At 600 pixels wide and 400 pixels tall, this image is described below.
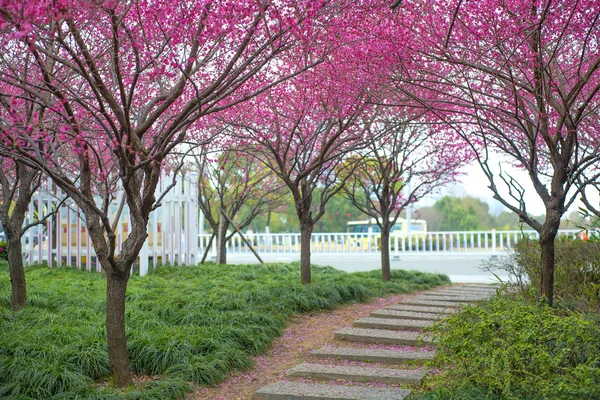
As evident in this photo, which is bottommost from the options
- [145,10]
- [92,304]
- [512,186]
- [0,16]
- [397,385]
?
[397,385]

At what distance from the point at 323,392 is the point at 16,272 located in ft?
12.1

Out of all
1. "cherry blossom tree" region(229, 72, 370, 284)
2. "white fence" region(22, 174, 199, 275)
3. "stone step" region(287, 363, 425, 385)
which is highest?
"cherry blossom tree" region(229, 72, 370, 284)

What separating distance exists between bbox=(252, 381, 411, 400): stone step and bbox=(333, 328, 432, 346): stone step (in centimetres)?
146

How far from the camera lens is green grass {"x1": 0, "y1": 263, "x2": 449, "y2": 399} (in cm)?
419

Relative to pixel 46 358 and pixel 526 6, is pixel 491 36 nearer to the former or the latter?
pixel 526 6

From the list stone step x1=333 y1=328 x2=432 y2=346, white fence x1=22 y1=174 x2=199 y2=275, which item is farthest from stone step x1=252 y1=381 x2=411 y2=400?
white fence x1=22 y1=174 x2=199 y2=275

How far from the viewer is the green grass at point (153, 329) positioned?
4.19 metres

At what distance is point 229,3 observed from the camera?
4273 mm

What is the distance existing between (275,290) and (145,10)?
4.36 metres

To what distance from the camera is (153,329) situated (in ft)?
18.0

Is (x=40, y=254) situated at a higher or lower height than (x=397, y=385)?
higher

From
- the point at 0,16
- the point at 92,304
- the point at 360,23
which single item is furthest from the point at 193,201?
the point at 0,16

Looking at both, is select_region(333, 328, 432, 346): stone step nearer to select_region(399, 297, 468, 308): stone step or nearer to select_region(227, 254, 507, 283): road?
select_region(399, 297, 468, 308): stone step

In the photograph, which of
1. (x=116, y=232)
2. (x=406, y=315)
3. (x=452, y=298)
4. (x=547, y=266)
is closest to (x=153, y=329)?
(x=406, y=315)
